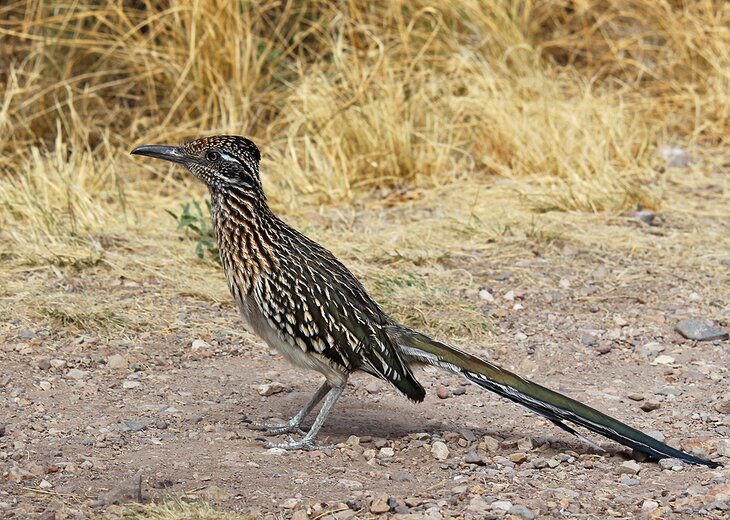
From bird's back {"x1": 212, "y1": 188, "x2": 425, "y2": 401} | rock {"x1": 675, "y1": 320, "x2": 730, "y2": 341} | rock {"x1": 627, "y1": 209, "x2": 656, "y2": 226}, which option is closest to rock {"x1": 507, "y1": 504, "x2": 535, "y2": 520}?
bird's back {"x1": 212, "y1": 188, "x2": 425, "y2": 401}

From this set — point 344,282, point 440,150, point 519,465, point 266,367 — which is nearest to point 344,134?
point 440,150

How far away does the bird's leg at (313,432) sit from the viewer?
4.81m

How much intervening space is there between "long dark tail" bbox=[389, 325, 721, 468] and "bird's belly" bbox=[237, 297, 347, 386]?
29cm

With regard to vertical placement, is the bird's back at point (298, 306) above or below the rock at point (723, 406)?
above

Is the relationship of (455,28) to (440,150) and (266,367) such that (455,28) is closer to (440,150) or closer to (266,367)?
(440,150)

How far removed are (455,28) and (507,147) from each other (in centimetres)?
160

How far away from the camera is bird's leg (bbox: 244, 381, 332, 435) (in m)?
5.05

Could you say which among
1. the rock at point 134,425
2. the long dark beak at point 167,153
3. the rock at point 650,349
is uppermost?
the long dark beak at point 167,153

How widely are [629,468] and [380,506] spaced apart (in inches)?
42.2

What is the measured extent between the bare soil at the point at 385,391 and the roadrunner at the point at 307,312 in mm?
264

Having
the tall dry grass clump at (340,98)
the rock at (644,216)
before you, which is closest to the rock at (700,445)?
the rock at (644,216)

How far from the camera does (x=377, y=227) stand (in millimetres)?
7770

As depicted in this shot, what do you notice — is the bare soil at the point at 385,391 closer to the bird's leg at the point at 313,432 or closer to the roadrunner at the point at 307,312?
the bird's leg at the point at 313,432

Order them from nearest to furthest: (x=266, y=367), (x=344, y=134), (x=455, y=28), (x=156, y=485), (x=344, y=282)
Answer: (x=156, y=485), (x=344, y=282), (x=266, y=367), (x=344, y=134), (x=455, y=28)
